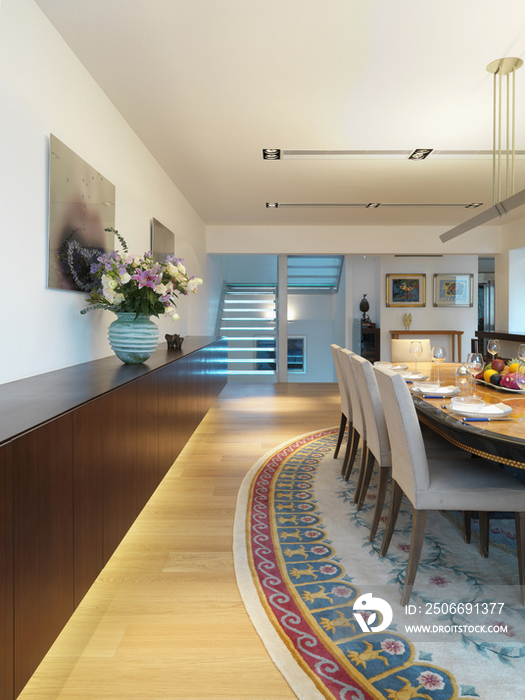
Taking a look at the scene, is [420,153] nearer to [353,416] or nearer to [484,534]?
[353,416]

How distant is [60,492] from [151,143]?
3.38m

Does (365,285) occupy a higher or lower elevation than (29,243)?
higher

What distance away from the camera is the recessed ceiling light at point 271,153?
3989 mm

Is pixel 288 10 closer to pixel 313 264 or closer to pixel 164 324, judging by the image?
pixel 164 324

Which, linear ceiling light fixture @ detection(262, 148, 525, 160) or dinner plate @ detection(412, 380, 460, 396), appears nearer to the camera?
dinner plate @ detection(412, 380, 460, 396)

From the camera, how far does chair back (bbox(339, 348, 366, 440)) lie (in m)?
3.04

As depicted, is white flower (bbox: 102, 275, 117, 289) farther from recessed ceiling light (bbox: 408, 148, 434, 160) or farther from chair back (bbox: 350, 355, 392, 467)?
recessed ceiling light (bbox: 408, 148, 434, 160)

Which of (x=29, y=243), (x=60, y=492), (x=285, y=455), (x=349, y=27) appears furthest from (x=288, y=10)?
(x=285, y=455)

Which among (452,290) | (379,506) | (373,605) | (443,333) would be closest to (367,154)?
(379,506)

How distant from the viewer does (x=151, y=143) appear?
152 inches

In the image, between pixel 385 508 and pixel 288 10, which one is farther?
pixel 385 508

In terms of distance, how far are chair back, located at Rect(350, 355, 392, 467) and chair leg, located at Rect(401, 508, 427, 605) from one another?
0.55 metres

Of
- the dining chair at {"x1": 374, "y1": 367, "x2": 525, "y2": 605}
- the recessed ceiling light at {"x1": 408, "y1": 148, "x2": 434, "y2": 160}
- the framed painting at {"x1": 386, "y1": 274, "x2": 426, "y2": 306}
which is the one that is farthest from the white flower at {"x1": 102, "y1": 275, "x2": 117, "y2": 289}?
the framed painting at {"x1": 386, "y1": 274, "x2": 426, "y2": 306}

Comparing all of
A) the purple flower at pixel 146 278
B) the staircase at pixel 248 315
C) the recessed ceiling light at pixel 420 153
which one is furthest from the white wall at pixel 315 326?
the purple flower at pixel 146 278
